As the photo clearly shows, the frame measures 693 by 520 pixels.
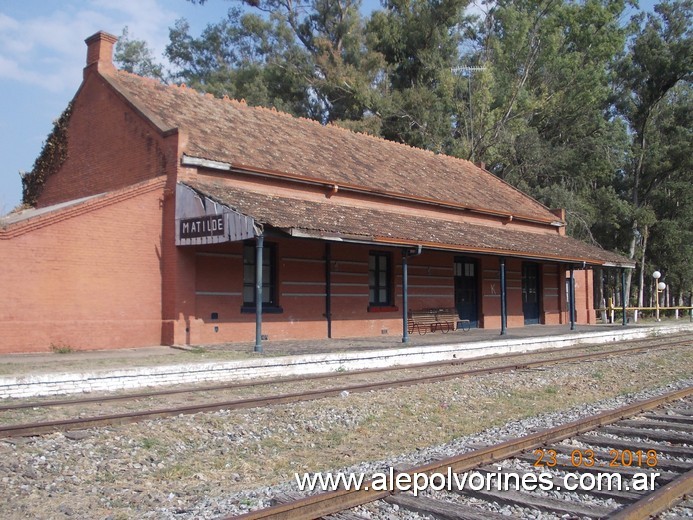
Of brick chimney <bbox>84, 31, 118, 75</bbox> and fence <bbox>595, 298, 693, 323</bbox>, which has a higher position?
brick chimney <bbox>84, 31, 118, 75</bbox>

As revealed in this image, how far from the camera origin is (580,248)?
25984 millimetres

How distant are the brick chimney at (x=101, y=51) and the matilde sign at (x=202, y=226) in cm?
636

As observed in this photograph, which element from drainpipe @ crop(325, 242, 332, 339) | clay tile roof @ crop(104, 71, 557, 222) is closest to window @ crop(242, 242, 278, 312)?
drainpipe @ crop(325, 242, 332, 339)

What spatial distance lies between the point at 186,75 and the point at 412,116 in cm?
1992

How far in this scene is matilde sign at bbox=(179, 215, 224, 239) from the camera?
14.4m

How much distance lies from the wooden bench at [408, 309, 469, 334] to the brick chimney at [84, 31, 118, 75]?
1156cm

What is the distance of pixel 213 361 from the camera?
11.9 metres

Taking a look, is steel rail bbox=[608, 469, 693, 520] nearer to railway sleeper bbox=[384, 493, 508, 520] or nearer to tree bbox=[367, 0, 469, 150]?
railway sleeper bbox=[384, 493, 508, 520]

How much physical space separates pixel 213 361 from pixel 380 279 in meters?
9.22

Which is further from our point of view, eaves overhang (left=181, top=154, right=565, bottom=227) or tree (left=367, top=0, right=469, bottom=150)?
tree (left=367, top=0, right=469, bottom=150)

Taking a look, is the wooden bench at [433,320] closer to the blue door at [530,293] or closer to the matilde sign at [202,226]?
the blue door at [530,293]

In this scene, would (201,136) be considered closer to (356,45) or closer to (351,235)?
(351,235)

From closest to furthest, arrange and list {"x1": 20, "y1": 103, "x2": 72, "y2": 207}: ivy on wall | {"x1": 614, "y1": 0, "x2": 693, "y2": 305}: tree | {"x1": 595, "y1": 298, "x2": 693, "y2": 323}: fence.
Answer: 1. {"x1": 20, "y1": 103, "x2": 72, "y2": 207}: ivy on wall
2. {"x1": 595, "y1": 298, "x2": 693, "y2": 323}: fence
3. {"x1": 614, "y1": 0, "x2": 693, "y2": 305}: tree

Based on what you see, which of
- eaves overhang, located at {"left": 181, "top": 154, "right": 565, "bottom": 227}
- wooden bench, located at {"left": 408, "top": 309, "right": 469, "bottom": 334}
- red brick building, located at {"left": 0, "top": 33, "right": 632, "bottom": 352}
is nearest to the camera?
red brick building, located at {"left": 0, "top": 33, "right": 632, "bottom": 352}
